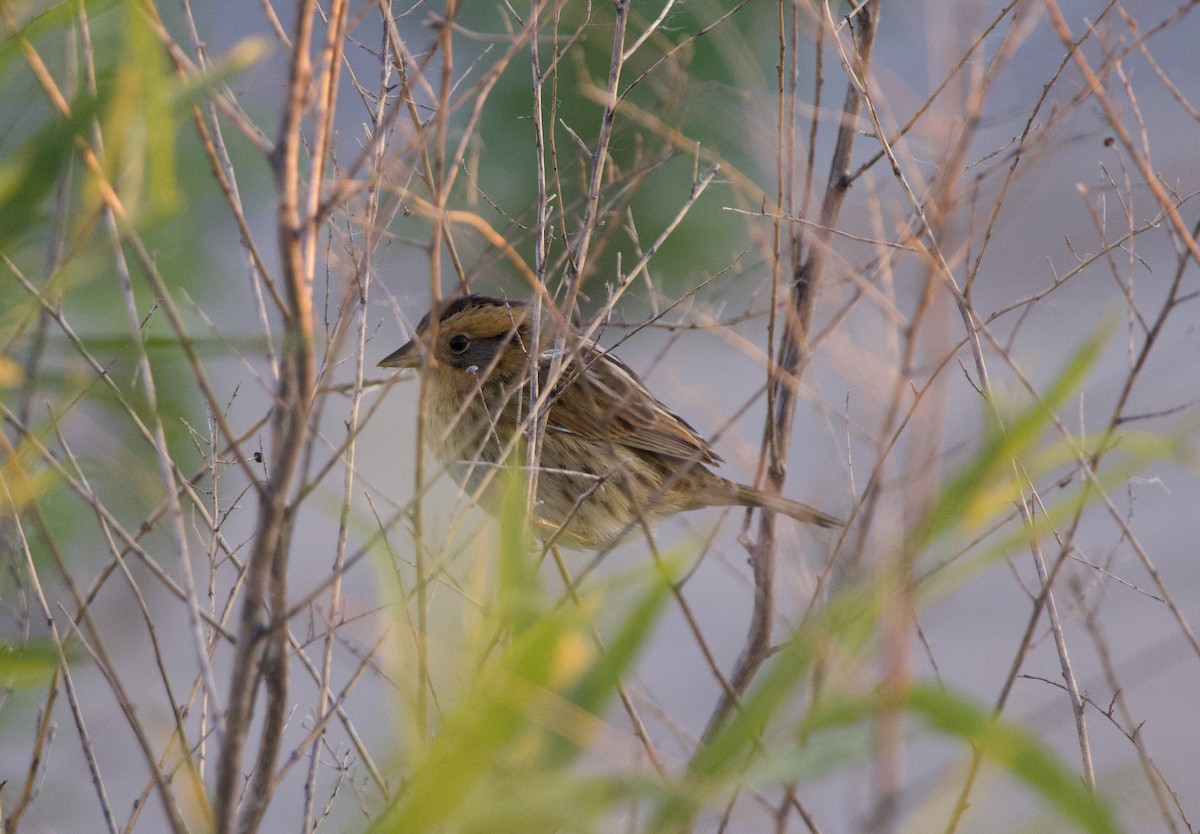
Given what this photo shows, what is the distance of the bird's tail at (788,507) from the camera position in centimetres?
210

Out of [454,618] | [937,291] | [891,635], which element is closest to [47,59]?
[454,618]

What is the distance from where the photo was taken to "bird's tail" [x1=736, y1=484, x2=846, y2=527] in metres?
2.10

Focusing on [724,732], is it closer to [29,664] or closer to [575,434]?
[29,664]

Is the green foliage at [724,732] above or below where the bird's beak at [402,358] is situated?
below

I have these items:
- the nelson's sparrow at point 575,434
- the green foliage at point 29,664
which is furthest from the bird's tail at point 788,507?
the green foliage at point 29,664

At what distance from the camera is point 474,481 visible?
3039 mm

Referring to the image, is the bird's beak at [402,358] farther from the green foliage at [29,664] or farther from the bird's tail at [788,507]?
the green foliage at [29,664]

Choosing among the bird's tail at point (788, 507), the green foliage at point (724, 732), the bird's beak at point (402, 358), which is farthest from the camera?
the bird's beak at point (402, 358)

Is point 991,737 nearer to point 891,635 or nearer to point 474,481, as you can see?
point 891,635

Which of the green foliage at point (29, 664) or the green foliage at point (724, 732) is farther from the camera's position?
the green foliage at point (29, 664)

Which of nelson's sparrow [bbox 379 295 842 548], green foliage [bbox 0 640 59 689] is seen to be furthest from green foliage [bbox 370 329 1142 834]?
nelson's sparrow [bbox 379 295 842 548]

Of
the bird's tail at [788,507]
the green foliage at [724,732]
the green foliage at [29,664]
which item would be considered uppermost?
the bird's tail at [788,507]

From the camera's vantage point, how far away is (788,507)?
8.09 ft

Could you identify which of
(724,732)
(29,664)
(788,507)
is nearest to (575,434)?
(788,507)
